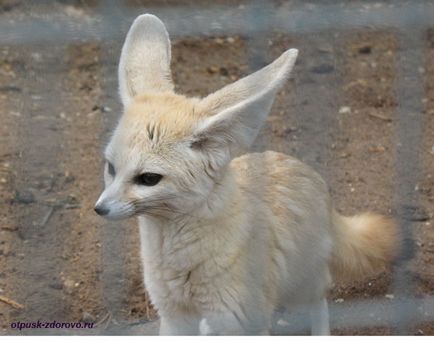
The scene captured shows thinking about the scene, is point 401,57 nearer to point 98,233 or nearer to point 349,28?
point 349,28

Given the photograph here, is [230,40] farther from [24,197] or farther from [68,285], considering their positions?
[68,285]

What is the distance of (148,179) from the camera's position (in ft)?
10.9

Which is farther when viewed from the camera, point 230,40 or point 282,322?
point 230,40

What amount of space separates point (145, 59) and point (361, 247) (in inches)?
40.9

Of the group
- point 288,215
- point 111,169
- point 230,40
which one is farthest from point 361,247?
point 230,40

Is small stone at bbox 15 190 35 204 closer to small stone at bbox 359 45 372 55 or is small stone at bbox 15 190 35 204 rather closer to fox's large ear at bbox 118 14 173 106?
fox's large ear at bbox 118 14 173 106

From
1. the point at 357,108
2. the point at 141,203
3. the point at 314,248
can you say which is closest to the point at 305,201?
the point at 314,248

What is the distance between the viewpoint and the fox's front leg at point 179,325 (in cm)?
363

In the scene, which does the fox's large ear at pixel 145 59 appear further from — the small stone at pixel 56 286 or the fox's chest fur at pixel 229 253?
the small stone at pixel 56 286

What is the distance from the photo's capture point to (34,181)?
16.1 ft

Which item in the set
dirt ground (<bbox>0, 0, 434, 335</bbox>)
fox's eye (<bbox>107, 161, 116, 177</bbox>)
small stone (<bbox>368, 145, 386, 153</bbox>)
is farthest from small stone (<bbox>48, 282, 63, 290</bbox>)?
small stone (<bbox>368, 145, 386, 153</bbox>)

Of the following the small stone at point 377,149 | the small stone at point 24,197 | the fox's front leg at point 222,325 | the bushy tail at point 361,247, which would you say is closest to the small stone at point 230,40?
the small stone at point 377,149

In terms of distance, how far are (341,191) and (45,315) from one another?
1.39 m

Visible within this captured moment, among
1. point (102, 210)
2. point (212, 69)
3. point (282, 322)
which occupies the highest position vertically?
point (102, 210)
